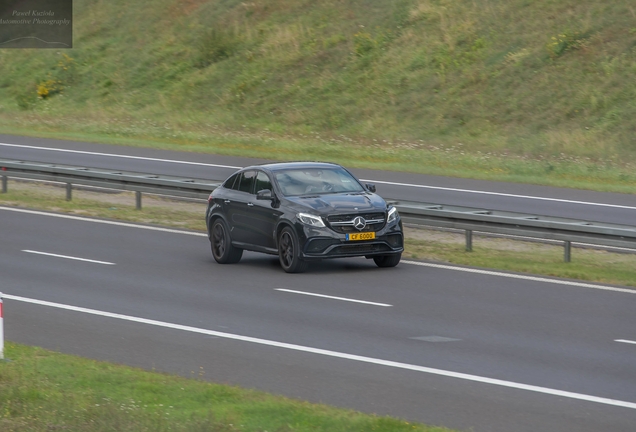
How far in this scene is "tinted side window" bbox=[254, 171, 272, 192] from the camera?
18.1 m

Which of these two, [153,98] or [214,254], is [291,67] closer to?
[153,98]

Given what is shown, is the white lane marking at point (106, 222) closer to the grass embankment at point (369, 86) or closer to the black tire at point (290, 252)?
the black tire at point (290, 252)

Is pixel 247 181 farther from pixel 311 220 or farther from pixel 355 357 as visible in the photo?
pixel 355 357

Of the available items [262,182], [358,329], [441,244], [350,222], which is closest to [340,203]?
[350,222]

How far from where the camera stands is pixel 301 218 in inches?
664

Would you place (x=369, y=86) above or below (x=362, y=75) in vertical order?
below

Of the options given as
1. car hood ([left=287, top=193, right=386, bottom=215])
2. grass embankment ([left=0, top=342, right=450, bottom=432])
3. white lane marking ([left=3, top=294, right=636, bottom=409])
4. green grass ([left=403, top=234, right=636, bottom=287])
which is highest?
car hood ([left=287, top=193, right=386, bottom=215])

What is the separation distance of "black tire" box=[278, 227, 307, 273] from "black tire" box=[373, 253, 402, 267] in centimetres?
127

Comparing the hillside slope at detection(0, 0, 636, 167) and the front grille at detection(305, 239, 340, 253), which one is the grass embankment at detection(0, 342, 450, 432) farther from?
the hillside slope at detection(0, 0, 636, 167)

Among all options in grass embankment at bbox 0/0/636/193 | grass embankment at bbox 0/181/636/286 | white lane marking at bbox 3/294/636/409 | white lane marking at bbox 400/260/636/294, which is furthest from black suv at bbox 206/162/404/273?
grass embankment at bbox 0/0/636/193

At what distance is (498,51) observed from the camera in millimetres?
42719

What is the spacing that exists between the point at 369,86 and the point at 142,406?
3627 cm

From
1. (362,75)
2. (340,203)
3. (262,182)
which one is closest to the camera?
(340,203)

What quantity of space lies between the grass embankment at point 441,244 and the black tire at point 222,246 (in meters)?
2.88
